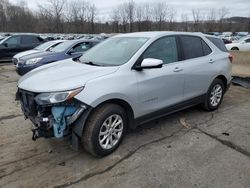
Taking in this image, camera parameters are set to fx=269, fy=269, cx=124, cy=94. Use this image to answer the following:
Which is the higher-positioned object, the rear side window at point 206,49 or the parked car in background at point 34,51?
the rear side window at point 206,49

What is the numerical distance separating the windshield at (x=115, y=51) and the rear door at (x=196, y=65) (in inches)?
37.8

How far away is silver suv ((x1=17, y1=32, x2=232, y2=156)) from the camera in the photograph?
336 centimetres

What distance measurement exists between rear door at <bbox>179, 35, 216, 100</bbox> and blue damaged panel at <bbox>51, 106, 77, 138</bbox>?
7.39 feet

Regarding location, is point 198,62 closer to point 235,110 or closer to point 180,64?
point 180,64

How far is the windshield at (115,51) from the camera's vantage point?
13.5 feet

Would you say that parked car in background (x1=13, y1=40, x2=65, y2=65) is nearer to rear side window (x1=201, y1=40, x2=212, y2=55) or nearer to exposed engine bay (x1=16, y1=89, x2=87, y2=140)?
rear side window (x1=201, y1=40, x2=212, y2=55)

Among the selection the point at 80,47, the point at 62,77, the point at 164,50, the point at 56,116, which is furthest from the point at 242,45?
the point at 56,116

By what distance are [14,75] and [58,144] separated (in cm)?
762

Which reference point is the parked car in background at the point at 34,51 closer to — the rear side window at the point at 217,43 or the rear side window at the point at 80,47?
the rear side window at the point at 80,47

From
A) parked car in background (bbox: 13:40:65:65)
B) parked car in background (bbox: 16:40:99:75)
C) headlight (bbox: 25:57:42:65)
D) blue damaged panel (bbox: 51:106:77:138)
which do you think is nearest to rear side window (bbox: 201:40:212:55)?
blue damaged panel (bbox: 51:106:77:138)

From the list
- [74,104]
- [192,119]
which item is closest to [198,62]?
[192,119]

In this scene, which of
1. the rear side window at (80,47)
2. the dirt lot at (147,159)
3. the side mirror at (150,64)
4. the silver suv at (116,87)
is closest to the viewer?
the dirt lot at (147,159)

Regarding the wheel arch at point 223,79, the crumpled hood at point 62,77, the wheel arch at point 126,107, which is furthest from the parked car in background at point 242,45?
the crumpled hood at point 62,77

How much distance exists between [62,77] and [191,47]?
2.59m
